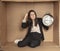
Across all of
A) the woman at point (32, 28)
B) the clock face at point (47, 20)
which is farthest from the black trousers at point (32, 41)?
the clock face at point (47, 20)

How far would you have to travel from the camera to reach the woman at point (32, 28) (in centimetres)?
100

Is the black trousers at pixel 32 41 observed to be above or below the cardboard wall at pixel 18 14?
below

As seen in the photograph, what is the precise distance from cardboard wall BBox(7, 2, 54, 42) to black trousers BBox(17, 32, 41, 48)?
0.14m

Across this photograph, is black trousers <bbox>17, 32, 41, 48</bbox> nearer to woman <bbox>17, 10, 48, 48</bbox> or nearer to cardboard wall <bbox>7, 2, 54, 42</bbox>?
woman <bbox>17, 10, 48, 48</bbox>

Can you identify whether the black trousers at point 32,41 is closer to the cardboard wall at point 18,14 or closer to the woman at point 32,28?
the woman at point 32,28

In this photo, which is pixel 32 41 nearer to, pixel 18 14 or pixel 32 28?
pixel 32 28

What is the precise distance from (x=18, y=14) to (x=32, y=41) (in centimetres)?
28

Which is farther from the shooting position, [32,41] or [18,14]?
[18,14]

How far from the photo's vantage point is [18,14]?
1152mm

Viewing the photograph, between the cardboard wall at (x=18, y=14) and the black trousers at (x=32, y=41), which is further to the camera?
the cardboard wall at (x=18, y=14)

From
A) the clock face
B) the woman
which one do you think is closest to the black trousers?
the woman

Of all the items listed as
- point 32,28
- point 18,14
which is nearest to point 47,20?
point 32,28

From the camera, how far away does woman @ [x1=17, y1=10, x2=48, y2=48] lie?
3.28 feet

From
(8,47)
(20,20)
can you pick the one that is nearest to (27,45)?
(8,47)
